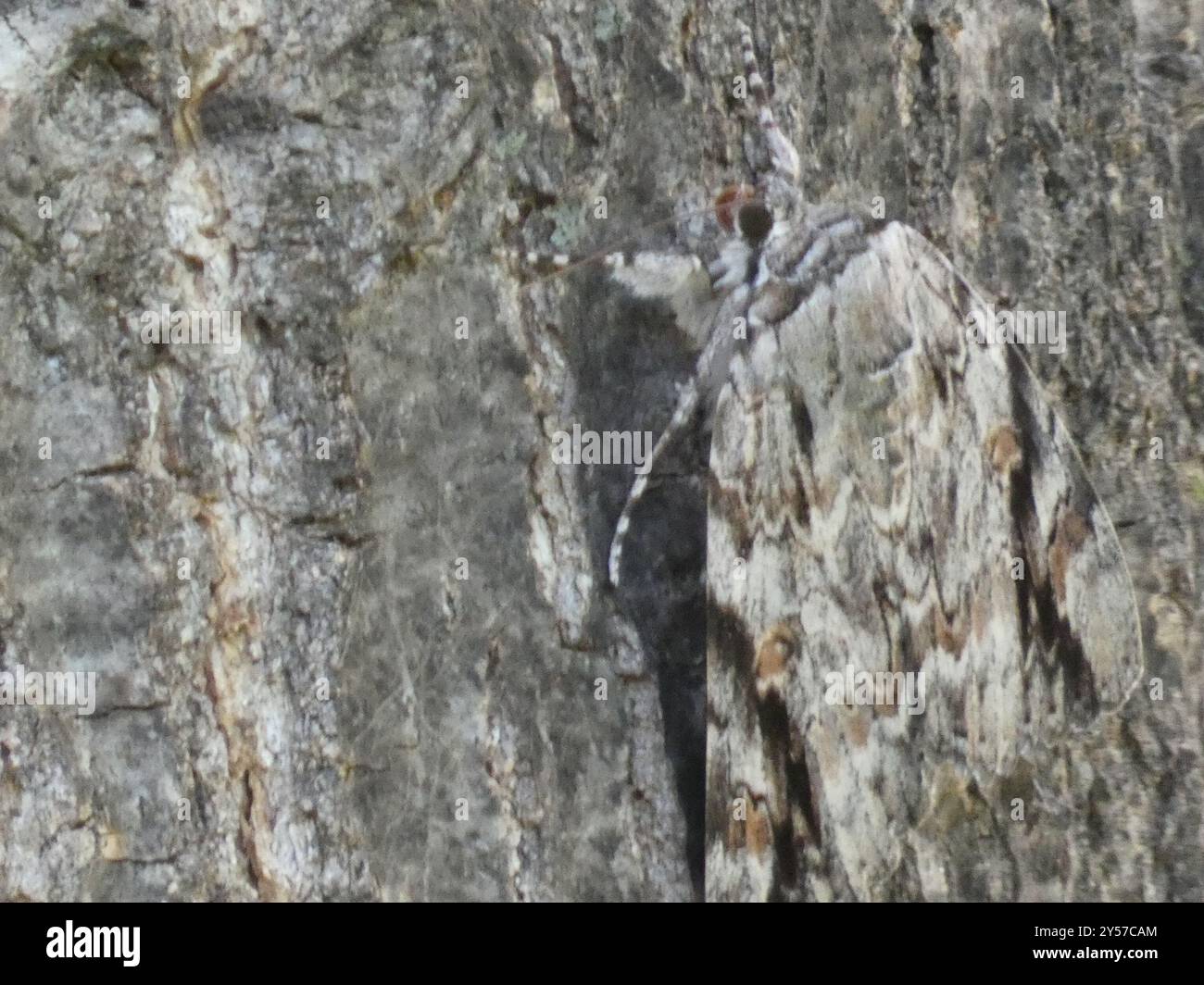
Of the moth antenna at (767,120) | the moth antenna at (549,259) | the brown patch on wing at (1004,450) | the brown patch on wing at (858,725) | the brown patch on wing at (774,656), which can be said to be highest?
the moth antenna at (767,120)

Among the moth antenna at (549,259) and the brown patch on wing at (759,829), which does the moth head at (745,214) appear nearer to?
the moth antenna at (549,259)

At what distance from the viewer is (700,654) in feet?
4.93

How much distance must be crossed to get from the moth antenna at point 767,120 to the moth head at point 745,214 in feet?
0.16

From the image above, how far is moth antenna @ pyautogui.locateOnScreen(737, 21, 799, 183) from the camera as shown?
4.92 ft

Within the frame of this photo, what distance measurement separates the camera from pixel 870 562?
145 cm

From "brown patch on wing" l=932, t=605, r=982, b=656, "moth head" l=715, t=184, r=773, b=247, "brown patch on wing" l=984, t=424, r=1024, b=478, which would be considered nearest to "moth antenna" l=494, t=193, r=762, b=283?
"moth head" l=715, t=184, r=773, b=247

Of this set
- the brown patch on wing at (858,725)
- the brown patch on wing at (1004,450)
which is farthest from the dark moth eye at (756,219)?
the brown patch on wing at (858,725)

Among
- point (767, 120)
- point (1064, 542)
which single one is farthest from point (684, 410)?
point (1064, 542)

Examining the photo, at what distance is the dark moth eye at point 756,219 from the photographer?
4.89ft

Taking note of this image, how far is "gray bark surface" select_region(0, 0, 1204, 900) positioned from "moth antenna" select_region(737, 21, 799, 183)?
25 mm

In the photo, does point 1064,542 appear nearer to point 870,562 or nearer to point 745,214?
point 870,562

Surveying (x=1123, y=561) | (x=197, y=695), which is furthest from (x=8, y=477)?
(x=1123, y=561)
